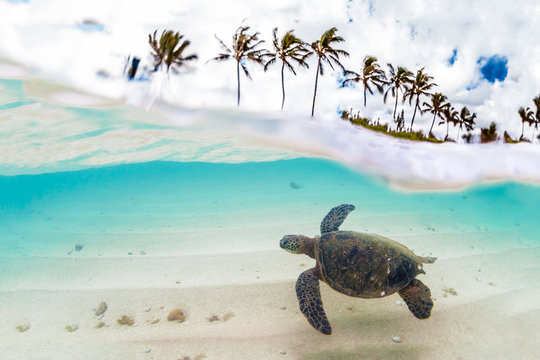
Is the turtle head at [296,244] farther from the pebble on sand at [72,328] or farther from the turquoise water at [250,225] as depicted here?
the pebble on sand at [72,328]

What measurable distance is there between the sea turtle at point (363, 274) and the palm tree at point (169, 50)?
8.21 m

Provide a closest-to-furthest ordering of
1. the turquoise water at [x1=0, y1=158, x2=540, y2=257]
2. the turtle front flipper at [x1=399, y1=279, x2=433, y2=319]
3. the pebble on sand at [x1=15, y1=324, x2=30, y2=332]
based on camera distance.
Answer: the turtle front flipper at [x1=399, y1=279, x2=433, y2=319] → the pebble on sand at [x1=15, y1=324, x2=30, y2=332] → the turquoise water at [x1=0, y1=158, x2=540, y2=257]

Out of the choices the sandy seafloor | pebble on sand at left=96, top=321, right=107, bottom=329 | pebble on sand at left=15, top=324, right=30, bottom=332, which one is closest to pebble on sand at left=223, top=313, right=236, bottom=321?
the sandy seafloor

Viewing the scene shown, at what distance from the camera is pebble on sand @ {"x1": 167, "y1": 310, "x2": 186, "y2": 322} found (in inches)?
148

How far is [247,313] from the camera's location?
3.82m

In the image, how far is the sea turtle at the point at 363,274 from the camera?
A: 3301 millimetres

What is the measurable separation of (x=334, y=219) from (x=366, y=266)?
1547 mm

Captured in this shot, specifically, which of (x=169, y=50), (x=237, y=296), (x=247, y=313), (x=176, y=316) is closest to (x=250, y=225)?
(x=237, y=296)

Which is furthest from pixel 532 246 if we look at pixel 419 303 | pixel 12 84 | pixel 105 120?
pixel 12 84

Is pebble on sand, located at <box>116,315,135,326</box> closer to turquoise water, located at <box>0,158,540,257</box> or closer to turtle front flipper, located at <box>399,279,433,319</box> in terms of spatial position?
turquoise water, located at <box>0,158,540,257</box>

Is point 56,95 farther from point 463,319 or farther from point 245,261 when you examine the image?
point 463,319

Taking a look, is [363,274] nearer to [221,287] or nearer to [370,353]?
[370,353]

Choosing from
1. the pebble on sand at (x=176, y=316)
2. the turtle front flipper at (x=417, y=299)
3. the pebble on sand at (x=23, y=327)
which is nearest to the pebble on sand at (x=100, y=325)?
the pebble on sand at (x=176, y=316)

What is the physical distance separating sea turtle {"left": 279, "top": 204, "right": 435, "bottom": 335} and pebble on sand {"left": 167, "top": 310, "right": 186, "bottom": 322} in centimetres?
168
